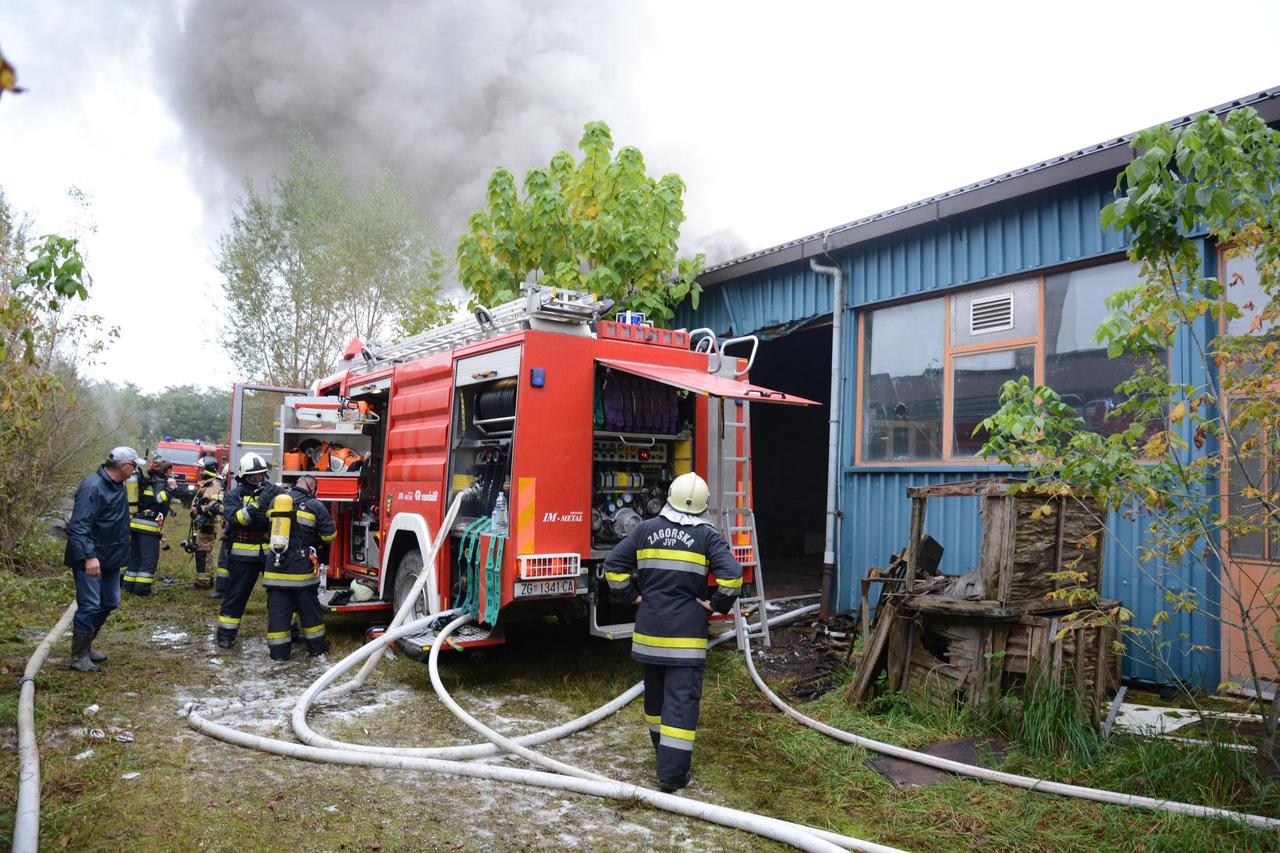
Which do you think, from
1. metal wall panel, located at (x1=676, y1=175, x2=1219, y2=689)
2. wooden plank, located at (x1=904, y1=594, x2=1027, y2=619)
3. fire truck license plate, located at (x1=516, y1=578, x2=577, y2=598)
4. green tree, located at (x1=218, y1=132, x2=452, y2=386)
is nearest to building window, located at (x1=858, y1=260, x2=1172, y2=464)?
metal wall panel, located at (x1=676, y1=175, x2=1219, y2=689)

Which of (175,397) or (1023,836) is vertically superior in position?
(175,397)

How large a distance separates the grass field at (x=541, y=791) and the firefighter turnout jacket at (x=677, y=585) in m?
0.66

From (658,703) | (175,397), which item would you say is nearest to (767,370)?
(658,703)

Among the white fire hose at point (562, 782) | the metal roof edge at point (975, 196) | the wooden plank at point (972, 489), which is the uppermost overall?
the metal roof edge at point (975, 196)

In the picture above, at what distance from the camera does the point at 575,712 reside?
215 inches

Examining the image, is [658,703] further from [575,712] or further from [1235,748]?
[1235,748]

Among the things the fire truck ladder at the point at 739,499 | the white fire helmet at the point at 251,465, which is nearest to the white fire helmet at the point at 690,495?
the fire truck ladder at the point at 739,499

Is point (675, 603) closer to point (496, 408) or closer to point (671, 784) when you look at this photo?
point (671, 784)

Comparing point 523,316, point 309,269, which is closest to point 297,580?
point 523,316

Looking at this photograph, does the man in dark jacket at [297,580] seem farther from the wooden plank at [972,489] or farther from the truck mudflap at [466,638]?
the wooden plank at [972,489]

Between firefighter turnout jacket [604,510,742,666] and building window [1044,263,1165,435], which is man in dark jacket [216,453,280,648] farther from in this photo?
building window [1044,263,1165,435]

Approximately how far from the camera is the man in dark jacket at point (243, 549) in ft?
23.5

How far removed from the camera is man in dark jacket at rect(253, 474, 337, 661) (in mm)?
6809

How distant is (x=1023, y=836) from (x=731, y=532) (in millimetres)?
3247
